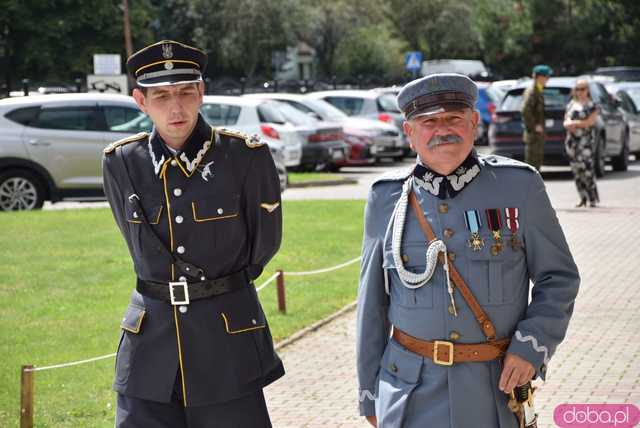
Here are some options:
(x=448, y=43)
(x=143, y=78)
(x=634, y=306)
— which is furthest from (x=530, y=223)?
(x=448, y=43)

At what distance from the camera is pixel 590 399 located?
7289 mm

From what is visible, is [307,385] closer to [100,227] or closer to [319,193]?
[100,227]

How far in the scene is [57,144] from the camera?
18.7 meters

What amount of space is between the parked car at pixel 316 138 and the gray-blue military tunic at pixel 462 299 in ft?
71.0

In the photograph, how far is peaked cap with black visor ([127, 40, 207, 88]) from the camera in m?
4.70

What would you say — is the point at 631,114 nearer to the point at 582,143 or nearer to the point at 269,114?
the point at 269,114

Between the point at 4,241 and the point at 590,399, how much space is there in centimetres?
900

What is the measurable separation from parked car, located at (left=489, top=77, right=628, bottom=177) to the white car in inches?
155

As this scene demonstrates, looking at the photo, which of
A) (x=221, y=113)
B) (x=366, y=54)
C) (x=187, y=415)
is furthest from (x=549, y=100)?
(x=366, y=54)

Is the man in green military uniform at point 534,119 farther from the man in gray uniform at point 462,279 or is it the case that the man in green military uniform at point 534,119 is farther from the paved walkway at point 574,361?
the man in gray uniform at point 462,279

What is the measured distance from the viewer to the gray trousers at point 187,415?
176 inches

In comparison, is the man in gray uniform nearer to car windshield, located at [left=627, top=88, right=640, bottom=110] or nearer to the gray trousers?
the gray trousers

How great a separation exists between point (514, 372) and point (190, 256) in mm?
1273

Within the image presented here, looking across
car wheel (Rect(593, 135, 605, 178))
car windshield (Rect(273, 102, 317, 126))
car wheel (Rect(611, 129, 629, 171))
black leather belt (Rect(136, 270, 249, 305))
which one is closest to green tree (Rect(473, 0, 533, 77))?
car windshield (Rect(273, 102, 317, 126))
